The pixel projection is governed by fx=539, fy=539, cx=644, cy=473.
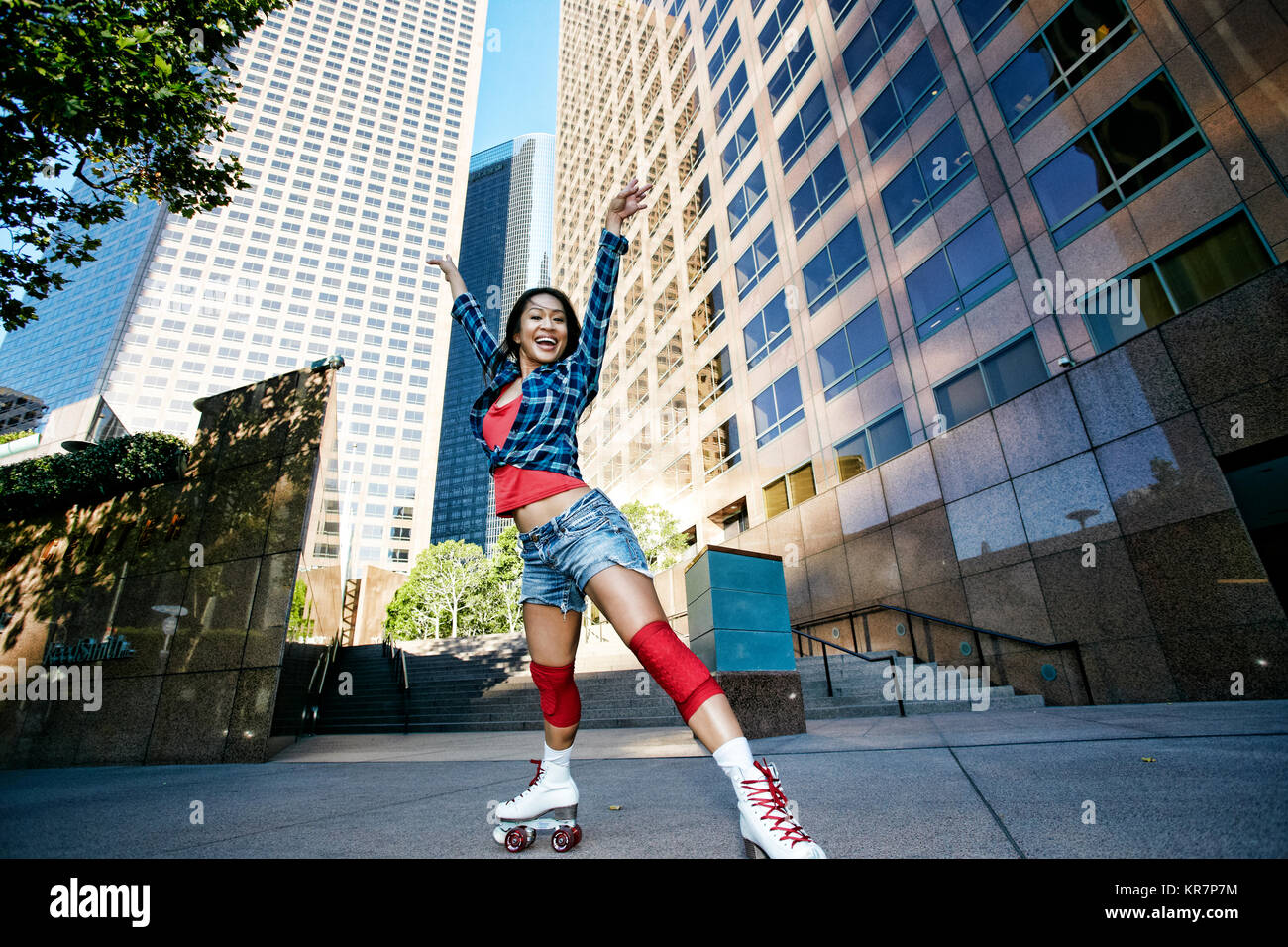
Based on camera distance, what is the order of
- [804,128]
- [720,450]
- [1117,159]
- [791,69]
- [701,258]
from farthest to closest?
[701,258] → [720,450] → [791,69] → [804,128] → [1117,159]

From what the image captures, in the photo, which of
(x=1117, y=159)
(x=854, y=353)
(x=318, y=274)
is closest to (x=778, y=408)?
(x=854, y=353)

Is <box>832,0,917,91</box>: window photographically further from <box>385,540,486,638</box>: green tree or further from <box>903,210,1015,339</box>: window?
<box>385,540,486,638</box>: green tree

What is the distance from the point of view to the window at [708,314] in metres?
21.1

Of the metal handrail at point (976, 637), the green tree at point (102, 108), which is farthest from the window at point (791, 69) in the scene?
the metal handrail at point (976, 637)

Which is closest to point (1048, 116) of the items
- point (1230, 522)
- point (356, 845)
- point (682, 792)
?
point (1230, 522)

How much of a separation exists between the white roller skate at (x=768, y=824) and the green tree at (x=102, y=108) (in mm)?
8067

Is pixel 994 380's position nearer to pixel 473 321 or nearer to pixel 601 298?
pixel 601 298

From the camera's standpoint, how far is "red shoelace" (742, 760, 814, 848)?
148 centimetres

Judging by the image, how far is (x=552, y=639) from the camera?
209cm

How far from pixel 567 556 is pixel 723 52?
28.2m

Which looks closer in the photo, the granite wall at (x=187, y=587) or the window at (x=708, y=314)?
the granite wall at (x=187, y=587)

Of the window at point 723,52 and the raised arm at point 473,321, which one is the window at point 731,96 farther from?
the raised arm at point 473,321

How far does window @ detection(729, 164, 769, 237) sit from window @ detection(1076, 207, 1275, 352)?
41.2ft
